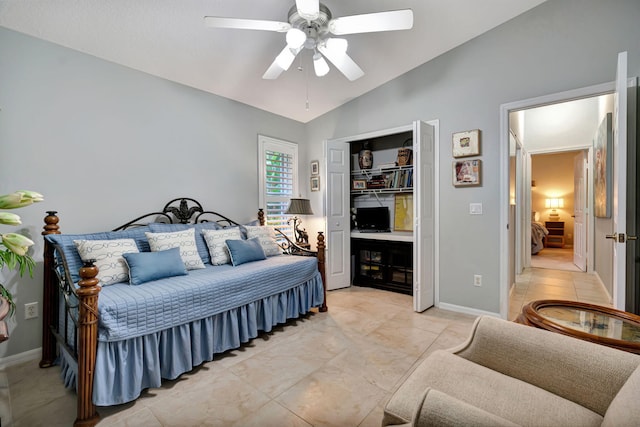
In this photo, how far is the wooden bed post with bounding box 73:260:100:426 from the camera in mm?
1554

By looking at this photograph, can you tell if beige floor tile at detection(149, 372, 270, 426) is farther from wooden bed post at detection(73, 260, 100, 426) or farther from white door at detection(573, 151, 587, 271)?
white door at detection(573, 151, 587, 271)

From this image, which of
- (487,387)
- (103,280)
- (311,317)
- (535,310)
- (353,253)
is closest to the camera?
(487,387)

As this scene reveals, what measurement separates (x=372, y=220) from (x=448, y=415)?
3.65 metres

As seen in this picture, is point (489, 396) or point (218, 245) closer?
point (489, 396)

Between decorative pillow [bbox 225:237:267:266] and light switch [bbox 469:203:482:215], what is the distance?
7.55 feet

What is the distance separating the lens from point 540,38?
273 centimetres

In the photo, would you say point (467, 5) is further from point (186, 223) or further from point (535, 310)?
point (186, 223)

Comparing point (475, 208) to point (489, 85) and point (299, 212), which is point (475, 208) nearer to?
point (489, 85)

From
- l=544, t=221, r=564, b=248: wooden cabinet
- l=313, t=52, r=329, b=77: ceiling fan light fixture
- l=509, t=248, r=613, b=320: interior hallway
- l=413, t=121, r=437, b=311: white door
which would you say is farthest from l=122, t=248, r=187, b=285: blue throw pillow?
l=544, t=221, r=564, b=248: wooden cabinet

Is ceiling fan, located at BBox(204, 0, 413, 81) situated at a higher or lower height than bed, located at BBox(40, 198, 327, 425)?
higher

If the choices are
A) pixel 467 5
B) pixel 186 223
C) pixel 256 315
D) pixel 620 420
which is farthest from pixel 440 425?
pixel 467 5

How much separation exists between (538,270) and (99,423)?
625cm

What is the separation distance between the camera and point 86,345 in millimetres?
1569

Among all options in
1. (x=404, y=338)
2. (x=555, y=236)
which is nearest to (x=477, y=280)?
(x=404, y=338)
